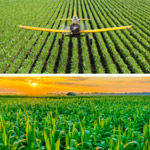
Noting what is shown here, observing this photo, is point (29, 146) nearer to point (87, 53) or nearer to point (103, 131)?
point (103, 131)

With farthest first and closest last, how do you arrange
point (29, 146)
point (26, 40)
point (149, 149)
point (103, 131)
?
point (26, 40) < point (103, 131) < point (29, 146) < point (149, 149)

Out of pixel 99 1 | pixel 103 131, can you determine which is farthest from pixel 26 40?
pixel 99 1

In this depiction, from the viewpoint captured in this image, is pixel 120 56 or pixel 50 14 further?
pixel 50 14

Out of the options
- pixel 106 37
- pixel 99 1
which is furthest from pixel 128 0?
pixel 106 37

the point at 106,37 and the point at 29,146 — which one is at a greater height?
the point at 29,146

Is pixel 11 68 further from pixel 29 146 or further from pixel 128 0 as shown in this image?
pixel 128 0

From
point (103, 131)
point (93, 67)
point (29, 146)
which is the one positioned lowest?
point (93, 67)

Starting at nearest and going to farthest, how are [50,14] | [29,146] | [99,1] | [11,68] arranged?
[29,146], [11,68], [50,14], [99,1]

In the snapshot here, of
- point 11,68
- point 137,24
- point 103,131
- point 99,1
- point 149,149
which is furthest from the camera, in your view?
point 99,1

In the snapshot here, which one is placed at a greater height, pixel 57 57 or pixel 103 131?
pixel 103 131
